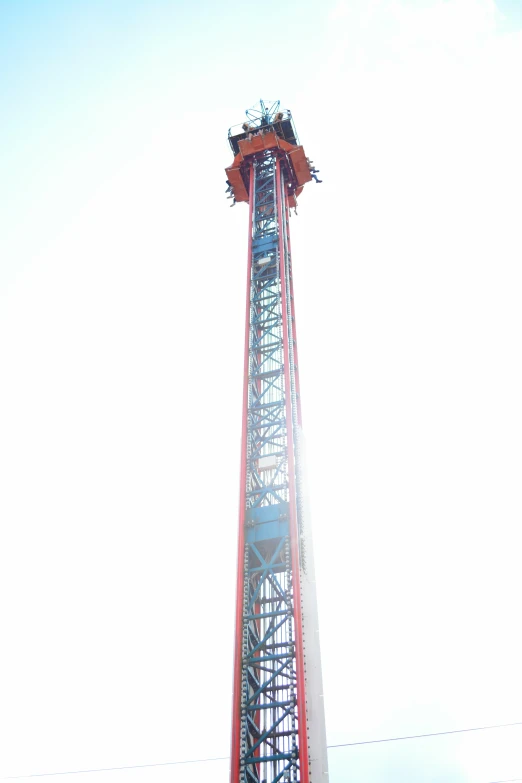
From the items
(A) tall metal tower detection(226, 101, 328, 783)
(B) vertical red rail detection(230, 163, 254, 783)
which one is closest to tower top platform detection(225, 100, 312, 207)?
(A) tall metal tower detection(226, 101, 328, 783)

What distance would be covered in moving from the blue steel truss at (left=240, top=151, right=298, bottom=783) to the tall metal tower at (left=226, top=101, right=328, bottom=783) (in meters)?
0.04

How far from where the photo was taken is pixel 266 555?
20.8 m

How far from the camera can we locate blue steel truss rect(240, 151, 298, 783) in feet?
57.3

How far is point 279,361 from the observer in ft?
84.3

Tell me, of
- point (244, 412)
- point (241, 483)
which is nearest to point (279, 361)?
point (244, 412)

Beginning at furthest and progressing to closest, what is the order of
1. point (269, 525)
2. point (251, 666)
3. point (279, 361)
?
point (279, 361) < point (269, 525) < point (251, 666)

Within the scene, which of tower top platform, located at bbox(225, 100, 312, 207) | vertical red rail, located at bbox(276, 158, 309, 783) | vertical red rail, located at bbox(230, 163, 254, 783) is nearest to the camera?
vertical red rail, located at bbox(276, 158, 309, 783)

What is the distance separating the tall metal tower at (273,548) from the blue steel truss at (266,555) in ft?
0.13

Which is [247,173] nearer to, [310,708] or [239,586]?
[239,586]

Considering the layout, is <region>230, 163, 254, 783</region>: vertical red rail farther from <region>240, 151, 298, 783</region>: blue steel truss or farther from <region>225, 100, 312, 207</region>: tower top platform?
<region>225, 100, 312, 207</region>: tower top platform

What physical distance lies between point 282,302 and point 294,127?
13.7 m

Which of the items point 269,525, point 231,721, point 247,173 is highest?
point 247,173

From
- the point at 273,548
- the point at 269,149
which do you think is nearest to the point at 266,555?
the point at 273,548

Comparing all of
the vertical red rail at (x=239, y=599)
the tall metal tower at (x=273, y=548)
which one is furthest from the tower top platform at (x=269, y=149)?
the vertical red rail at (x=239, y=599)
